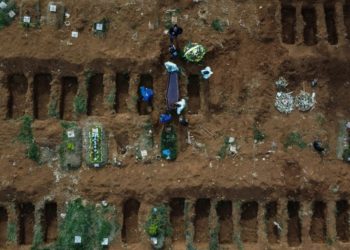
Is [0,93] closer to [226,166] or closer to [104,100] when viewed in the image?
[104,100]

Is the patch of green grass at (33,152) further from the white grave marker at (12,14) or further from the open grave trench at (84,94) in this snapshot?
the white grave marker at (12,14)

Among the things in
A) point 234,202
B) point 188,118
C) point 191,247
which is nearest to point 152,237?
point 191,247

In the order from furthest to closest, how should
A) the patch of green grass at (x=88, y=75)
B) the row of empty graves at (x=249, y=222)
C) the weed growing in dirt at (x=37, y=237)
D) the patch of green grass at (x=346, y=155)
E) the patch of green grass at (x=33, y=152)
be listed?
the patch of green grass at (x=346, y=155) → the patch of green grass at (x=88, y=75) → the row of empty graves at (x=249, y=222) → the patch of green grass at (x=33, y=152) → the weed growing in dirt at (x=37, y=237)

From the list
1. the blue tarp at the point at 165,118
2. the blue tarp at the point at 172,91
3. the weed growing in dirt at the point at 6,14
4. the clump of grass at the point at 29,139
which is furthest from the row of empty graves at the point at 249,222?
the weed growing in dirt at the point at 6,14

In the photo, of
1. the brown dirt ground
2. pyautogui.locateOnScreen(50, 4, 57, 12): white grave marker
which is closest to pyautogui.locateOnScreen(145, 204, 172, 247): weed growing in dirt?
the brown dirt ground

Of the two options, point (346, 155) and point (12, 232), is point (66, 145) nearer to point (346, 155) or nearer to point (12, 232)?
→ point (12, 232)
